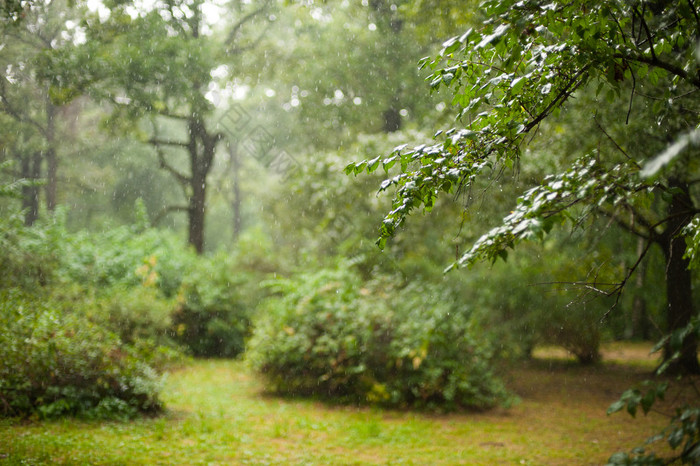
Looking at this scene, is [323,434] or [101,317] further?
[101,317]

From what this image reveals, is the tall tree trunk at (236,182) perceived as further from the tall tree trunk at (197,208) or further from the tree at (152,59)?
the tree at (152,59)

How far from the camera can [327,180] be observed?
11.5m

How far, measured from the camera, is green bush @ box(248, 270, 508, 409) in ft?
27.3

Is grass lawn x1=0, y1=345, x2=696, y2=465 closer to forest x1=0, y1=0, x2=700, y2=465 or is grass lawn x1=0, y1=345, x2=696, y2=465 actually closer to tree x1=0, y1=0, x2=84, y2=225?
forest x1=0, y1=0, x2=700, y2=465

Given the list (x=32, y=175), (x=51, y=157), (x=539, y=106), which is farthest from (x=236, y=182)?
(x=539, y=106)

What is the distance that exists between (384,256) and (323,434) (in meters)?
6.21

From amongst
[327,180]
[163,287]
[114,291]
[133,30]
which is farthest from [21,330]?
[133,30]

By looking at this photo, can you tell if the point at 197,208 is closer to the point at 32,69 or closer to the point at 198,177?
the point at 198,177

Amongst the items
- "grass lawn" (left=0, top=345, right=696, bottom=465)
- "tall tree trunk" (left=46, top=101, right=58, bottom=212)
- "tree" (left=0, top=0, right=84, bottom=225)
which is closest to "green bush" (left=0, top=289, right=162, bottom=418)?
"grass lawn" (left=0, top=345, right=696, bottom=465)

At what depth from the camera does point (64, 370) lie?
647 centimetres

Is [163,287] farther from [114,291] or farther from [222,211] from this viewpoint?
[222,211]

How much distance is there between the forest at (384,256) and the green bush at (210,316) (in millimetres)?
72

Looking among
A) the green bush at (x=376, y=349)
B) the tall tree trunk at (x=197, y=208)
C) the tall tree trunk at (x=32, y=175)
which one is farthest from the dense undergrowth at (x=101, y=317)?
the tall tree trunk at (x=197, y=208)

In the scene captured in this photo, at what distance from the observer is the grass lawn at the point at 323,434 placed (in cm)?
551
